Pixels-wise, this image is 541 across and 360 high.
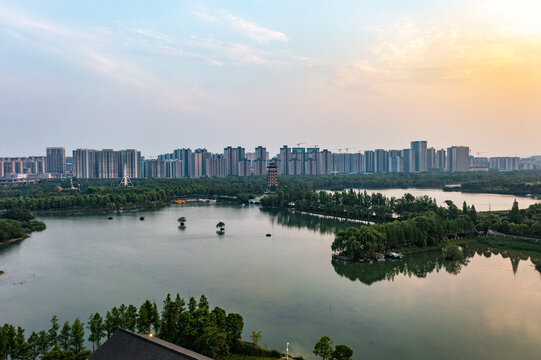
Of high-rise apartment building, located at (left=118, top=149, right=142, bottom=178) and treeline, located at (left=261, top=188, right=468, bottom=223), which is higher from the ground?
high-rise apartment building, located at (left=118, top=149, right=142, bottom=178)

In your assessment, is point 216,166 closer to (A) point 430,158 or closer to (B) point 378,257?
(A) point 430,158

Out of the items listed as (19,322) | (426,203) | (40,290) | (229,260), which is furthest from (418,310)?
(426,203)

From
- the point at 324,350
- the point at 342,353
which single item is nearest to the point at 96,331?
the point at 324,350

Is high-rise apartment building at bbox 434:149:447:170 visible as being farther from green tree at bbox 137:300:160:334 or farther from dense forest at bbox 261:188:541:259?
green tree at bbox 137:300:160:334

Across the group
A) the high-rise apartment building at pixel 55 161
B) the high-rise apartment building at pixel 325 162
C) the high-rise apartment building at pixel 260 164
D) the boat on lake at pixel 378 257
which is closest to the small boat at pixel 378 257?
the boat on lake at pixel 378 257

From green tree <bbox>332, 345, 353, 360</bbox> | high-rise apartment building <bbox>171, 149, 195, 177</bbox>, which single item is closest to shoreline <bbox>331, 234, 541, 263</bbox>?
green tree <bbox>332, 345, 353, 360</bbox>

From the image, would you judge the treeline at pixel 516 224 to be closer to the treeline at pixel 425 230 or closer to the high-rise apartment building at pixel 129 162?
the treeline at pixel 425 230
